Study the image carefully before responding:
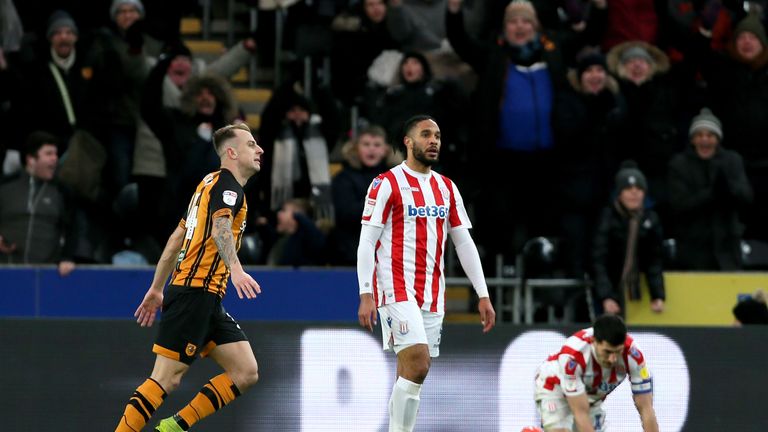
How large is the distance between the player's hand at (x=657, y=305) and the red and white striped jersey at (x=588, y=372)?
395 centimetres

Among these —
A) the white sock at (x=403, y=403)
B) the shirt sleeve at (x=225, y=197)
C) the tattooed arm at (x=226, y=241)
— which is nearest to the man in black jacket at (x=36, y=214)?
the shirt sleeve at (x=225, y=197)

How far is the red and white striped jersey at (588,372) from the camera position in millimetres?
9430

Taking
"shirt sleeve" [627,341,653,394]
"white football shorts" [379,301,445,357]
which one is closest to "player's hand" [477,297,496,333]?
"white football shorts" [379,301,445,357]

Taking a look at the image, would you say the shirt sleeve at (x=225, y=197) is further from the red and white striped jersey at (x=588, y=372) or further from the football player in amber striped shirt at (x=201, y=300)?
the red and white striped jersey at (x=588, y=372)

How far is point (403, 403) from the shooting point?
9875 mm

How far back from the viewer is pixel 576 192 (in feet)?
45.9

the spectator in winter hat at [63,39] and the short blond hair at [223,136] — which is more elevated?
the spectator in winter hat at [63,39]

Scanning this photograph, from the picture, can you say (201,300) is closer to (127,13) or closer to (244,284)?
(244,284)

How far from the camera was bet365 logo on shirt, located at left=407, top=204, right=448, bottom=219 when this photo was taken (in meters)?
10.1

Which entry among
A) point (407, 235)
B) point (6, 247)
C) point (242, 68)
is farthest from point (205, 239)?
point (242, 68)

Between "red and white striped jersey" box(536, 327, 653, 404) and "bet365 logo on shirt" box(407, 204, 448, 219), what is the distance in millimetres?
1178

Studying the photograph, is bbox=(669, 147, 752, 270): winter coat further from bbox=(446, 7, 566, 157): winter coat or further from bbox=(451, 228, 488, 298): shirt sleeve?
bbox=(451, 228, 488, 298): shirt sleeve

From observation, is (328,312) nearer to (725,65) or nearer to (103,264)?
(103,264)

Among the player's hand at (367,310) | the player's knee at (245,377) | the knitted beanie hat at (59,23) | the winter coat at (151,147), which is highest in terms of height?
the knitted beanie hat at (59,23)
